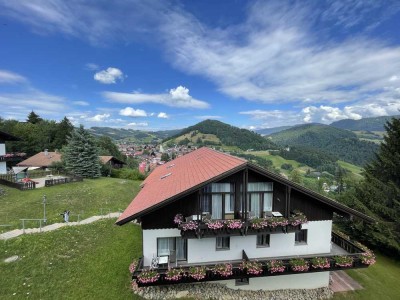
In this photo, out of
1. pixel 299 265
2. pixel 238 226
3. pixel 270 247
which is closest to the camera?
pixel 238 226

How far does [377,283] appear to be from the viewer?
17.6 m

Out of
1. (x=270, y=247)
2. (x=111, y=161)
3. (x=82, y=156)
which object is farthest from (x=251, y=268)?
(x=111, y=161)

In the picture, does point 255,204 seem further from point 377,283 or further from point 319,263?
point 377,283

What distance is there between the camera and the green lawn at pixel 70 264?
44.0 feet

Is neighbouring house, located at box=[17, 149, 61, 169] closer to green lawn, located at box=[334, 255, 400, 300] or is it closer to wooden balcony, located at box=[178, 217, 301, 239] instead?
wooden balcony, located at box=[178, 217, 301, 239]

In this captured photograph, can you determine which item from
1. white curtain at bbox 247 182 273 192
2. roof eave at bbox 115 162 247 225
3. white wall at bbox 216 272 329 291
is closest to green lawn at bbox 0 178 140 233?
roof eave at bbox 115 162 247 225

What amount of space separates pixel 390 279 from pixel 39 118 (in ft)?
353

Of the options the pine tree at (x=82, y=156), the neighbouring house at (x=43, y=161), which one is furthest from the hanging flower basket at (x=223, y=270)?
the neighbouring house at (x=43, y=161)

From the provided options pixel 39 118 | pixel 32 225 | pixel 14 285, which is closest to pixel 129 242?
pixel 14 285

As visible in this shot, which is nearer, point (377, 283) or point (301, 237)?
point (301, 237)

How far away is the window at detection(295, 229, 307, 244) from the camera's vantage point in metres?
15.4

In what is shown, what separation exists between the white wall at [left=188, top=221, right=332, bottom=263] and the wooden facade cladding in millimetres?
1192

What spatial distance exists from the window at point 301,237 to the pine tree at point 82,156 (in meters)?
41.0

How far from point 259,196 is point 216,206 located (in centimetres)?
284
